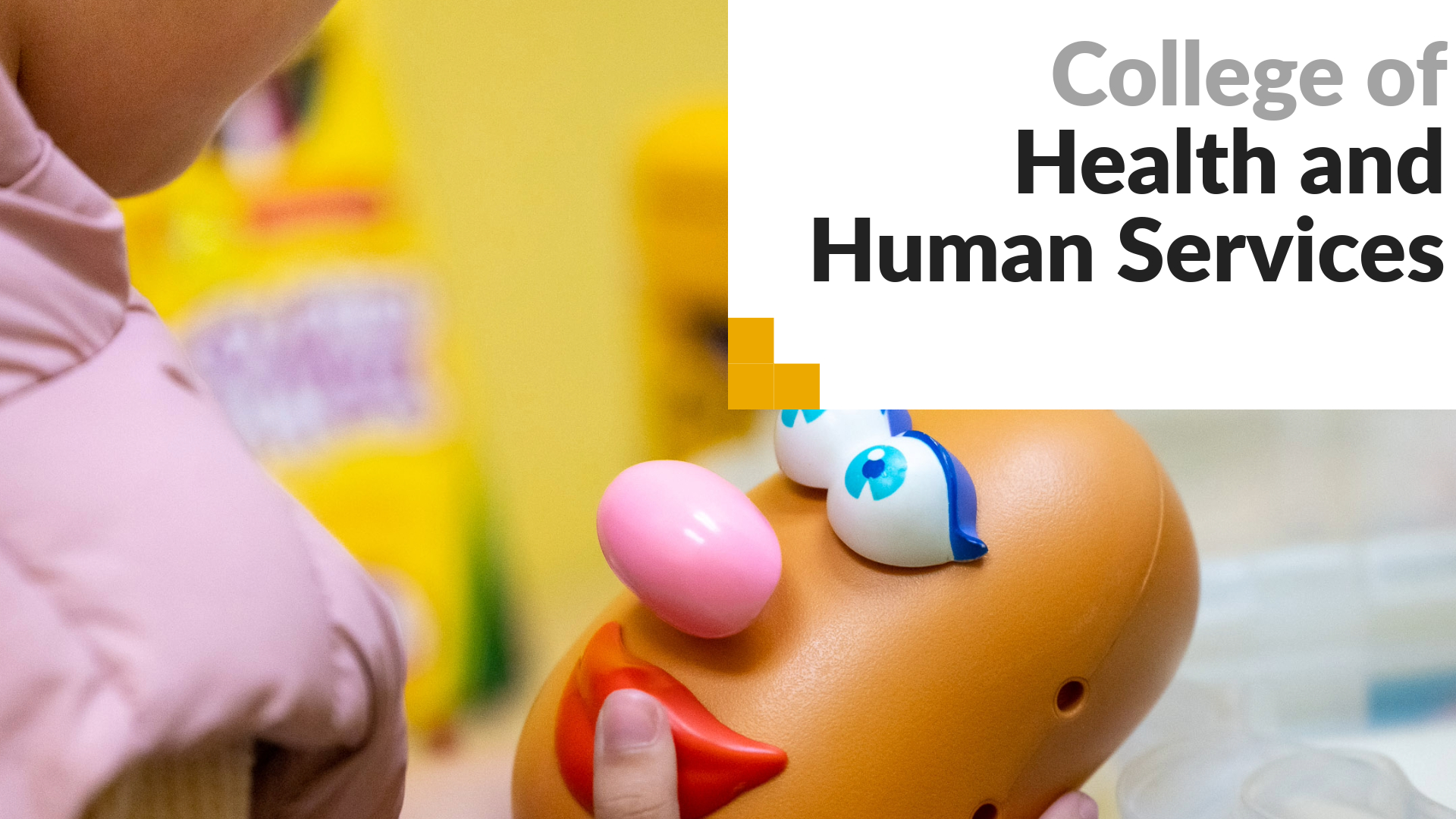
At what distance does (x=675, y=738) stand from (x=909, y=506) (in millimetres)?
140

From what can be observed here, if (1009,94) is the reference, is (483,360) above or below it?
below

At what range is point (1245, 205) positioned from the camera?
27.8 inches

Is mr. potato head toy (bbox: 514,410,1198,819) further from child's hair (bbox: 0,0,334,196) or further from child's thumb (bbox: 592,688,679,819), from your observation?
child's hair (bbox: 0,0,334,196)

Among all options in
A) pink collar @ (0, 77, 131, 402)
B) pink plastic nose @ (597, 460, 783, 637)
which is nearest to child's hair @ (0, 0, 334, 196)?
pink collar @ (0, 77, 131, 402)

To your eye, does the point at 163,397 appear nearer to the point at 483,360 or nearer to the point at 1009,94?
the point at 1009,94

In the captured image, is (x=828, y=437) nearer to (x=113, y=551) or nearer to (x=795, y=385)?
(x=795, y=385)

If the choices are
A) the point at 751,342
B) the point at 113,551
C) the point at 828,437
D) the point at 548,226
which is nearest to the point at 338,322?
the point at 548,226

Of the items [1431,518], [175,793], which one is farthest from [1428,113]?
[175,793]

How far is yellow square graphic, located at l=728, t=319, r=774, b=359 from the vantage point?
0.70m

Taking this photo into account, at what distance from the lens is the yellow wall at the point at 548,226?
1240 millimetres

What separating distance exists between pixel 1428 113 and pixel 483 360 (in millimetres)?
873

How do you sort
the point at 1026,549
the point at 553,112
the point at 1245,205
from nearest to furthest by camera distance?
the point at 1026,549, the point at 1245,205, the point at 553,112

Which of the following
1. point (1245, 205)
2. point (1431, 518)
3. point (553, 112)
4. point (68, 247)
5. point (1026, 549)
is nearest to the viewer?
point (68, 247)

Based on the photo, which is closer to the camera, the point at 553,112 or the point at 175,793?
the point at 175,793
